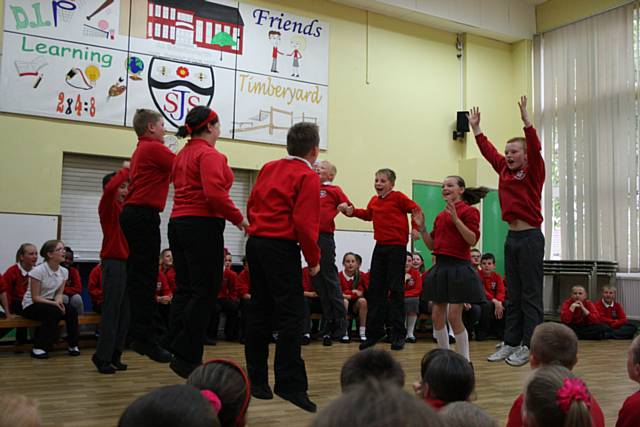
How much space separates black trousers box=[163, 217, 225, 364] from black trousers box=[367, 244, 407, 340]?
2521 millimetres

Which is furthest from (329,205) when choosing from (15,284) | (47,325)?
(15,284)

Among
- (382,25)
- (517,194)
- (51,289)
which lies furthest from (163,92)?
(517,194)

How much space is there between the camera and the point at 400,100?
8945 mm

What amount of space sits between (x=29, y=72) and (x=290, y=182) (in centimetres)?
462

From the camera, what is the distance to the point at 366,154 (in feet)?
28.1

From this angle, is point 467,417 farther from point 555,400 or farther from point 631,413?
point 631,413

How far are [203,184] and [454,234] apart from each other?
1.87 metres

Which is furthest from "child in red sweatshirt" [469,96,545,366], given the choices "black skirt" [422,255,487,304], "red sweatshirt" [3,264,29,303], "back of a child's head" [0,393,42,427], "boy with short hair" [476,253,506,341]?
"red sweatshirt" [3,264,29,303]

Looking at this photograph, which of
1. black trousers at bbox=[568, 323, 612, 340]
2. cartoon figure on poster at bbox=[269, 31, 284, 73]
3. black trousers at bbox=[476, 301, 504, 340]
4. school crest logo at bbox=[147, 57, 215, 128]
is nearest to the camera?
school crest logo at bbox=[147, 57, 215, 128]

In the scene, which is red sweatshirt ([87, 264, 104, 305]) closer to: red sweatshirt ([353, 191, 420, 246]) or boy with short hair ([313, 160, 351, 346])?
boy with short hair ([313, 160, 351, 346])

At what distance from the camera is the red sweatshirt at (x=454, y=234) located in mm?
4168

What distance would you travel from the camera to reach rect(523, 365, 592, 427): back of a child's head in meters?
1.26

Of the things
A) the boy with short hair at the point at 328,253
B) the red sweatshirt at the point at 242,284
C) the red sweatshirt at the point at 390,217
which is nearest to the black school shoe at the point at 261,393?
the boy with short hair at the point at 328,253

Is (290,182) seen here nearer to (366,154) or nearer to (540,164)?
(540,164)
